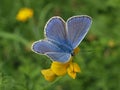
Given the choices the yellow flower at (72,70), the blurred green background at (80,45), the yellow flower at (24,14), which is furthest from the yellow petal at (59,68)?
the yellow flower at (24,14)

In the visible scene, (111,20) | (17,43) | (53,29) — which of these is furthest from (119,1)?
(53,29)

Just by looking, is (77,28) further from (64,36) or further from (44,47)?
(44,47)

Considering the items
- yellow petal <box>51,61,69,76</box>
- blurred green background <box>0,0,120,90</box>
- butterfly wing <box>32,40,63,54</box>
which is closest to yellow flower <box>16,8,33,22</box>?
blurred green background <box>0,0,120,90</box>

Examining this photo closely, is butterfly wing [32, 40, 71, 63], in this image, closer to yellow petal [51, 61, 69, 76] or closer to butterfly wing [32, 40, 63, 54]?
butterfly wing [32, 40, 63, 54]

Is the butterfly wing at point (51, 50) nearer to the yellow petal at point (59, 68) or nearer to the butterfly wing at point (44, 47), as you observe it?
the butterfly wing at point (44, 47)

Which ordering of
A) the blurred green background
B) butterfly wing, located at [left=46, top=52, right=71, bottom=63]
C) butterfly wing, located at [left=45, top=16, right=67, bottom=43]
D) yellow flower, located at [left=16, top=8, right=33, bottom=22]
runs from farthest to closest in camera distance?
yellow flower, located at [left=16, top=8, right=33, bottom=22] < the blurred green background < butterfly wing, located at [left=45, top=16, right=67, bottom=43] < butterfly wing, located at [left=46, top=52, right=71, bottom=63]

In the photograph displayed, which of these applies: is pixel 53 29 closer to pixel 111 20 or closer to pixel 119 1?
pixel 119 1
